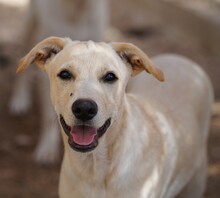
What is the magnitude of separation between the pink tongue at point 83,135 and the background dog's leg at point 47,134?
256 centimetres

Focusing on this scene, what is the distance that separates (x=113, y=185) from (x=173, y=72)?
1.37 meters

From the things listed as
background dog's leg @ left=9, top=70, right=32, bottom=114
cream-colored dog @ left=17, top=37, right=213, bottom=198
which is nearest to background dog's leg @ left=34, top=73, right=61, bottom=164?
background dog's leg @ left=9, top=70, right=32, bottom=114

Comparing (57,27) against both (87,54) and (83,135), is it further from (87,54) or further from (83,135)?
(83,135)

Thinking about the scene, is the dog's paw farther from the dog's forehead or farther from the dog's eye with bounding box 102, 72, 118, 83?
the dog's eye with bounding box 102, 72, 118, 83

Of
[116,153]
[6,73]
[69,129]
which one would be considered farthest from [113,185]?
[6,73]

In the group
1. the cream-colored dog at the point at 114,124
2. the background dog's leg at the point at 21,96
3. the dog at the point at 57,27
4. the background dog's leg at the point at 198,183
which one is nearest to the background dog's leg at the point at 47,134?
the dog at the point at 57,27

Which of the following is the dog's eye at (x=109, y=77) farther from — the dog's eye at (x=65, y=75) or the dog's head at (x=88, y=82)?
the dog's eye at (x=65, y=75)

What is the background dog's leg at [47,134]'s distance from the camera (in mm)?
6465

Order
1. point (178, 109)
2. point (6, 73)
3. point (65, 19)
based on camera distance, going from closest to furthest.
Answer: point (178, 109) → point (65, 19) → point (6, 73)

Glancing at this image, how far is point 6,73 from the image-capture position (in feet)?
26.7

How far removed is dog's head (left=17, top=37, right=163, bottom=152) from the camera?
12.5 feet

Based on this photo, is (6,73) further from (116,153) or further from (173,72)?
(116,153)

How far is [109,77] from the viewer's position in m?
3.97

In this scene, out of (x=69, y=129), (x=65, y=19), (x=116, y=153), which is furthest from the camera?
(x=65, y=19)
